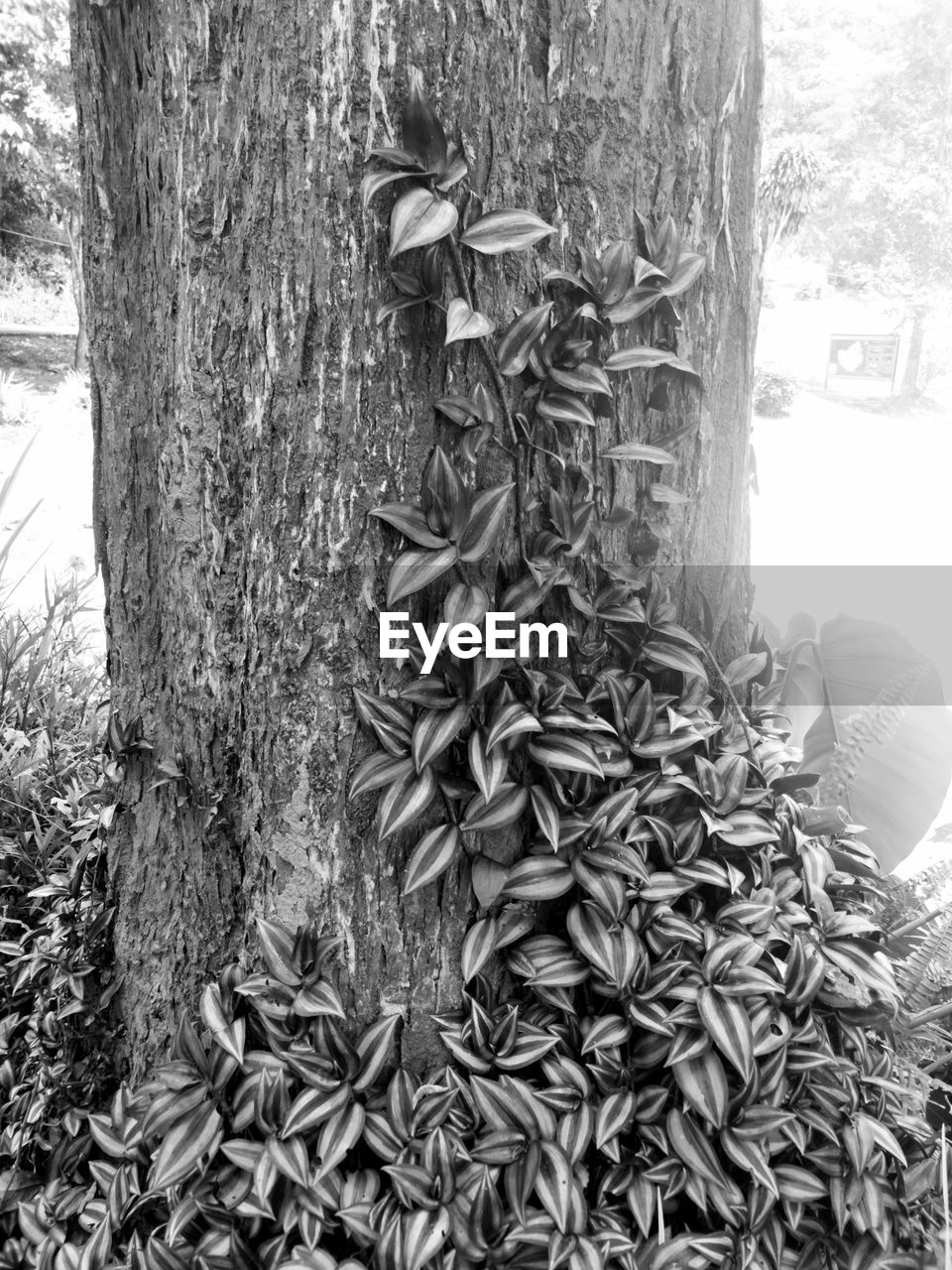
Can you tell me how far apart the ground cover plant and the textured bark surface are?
0.05 m

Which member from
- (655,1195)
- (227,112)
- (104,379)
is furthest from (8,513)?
(655,1195)

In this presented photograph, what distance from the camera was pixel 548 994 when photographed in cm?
108

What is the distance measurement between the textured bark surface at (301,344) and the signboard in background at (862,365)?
5.24 meters

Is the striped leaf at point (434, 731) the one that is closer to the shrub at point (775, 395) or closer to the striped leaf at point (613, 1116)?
the striped leaf at point (613, 1116)

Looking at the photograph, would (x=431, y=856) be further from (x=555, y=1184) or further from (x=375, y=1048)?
(x=555, y=1184)

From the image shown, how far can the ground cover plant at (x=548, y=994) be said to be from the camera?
0.98 metres

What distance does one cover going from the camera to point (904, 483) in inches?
153

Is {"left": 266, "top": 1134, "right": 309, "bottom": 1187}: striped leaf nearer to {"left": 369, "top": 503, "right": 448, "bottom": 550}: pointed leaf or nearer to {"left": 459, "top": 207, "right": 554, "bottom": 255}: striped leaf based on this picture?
{"left": 369, "top": 503, "right": 448, "bottom": 550}: pointed leaf

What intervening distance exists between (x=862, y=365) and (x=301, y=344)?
6389 mm

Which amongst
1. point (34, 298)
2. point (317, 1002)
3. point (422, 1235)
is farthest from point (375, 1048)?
point (34, 298)

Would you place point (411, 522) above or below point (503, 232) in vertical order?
below

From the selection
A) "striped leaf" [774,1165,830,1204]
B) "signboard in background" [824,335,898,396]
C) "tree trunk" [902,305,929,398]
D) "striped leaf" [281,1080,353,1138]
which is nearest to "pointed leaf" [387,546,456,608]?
"striped leaf" [281,1080,353,1138]

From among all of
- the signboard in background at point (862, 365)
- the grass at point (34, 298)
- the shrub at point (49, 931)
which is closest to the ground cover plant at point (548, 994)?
the shrub at point (49, 931)

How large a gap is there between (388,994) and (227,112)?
1094 mm
